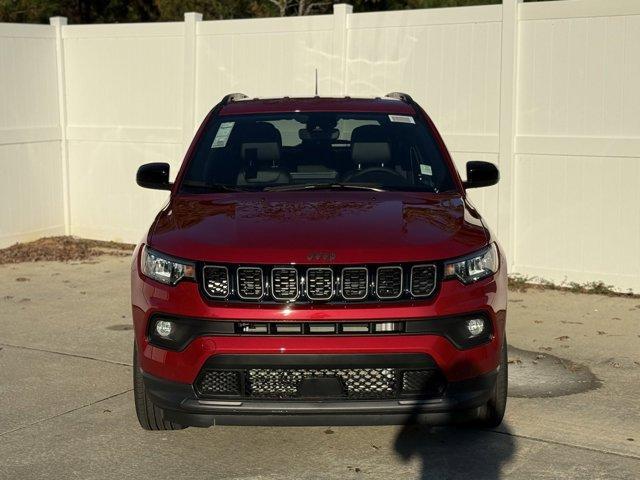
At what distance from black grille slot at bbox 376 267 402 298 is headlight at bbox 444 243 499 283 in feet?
0.75

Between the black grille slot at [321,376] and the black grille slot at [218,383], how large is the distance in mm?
57

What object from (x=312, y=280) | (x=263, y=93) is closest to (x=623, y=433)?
(x=312, y=280)

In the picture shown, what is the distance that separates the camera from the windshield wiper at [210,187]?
19.7 feet

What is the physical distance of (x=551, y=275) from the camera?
980cm

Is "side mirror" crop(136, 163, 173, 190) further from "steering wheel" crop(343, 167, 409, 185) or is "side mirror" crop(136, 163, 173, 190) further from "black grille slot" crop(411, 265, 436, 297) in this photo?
"black grille slot" crop(411, 265, 436, 297)

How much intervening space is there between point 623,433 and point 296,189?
2215mm

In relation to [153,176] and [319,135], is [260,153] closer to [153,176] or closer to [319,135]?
[319,135]

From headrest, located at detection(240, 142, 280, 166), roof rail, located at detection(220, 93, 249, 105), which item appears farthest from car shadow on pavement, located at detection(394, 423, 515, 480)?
roof rail, located at detection(220, 93, 249, 105)

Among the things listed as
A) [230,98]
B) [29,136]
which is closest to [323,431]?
[230,98]

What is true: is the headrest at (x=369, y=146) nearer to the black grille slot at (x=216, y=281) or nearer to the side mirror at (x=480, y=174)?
the side mirror at (x=480, y=174)

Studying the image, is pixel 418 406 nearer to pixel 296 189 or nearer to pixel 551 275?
pixel 296 189

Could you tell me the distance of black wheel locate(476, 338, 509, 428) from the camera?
5363 millimetres

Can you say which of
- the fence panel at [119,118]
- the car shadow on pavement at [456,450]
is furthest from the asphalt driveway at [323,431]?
the fence panel at [119,118]

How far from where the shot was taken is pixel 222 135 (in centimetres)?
651
